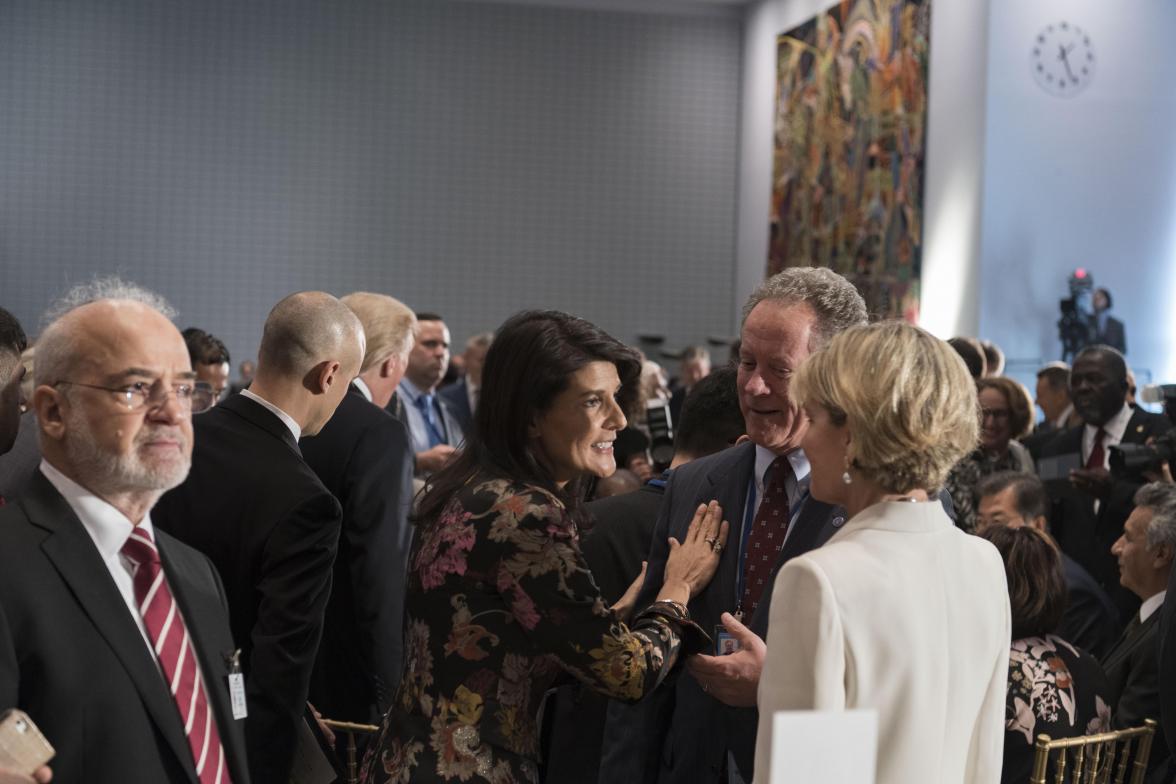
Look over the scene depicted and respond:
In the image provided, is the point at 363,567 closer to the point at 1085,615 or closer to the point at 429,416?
the point at 1085,615

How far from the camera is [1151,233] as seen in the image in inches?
403

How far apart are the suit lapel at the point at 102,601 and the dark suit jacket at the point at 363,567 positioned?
1.85m

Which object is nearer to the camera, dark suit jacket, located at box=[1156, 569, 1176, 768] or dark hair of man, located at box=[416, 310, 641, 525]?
dark hair of man, located at box=[416, 310, 641, 525]

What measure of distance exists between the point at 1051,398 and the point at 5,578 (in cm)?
716

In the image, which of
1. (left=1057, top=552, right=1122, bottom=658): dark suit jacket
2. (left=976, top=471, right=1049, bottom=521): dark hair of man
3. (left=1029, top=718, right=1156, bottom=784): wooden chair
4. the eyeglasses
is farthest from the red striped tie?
(left=976, top=471, right=1049, bottom=521): dark hair of man

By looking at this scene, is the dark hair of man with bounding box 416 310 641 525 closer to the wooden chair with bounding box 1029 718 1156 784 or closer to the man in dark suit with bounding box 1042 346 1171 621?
the wooden chair with bounding box 1029 718 1156 784

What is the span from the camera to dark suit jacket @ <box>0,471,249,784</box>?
1766 millimetres

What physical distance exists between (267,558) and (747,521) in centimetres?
104

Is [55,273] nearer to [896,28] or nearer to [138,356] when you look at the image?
[896,28]

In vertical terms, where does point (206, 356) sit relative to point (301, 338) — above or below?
below

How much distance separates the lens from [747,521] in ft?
8.61

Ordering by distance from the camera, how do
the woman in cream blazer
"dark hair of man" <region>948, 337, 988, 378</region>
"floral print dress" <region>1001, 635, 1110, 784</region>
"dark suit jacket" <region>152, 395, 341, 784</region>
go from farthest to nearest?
1. "dark hair of man" <region>948, 337, 988, 378</region>
2. "floral print dress" <region>1001, 635, 1110, 784</region>
3. "dark suit jacket" <region>152, 395, 341, 784</region>
4. the woman in cream blazer

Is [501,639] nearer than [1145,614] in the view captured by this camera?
Yes

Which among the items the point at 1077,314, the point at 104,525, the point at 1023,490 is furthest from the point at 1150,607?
the point at 1077,314
